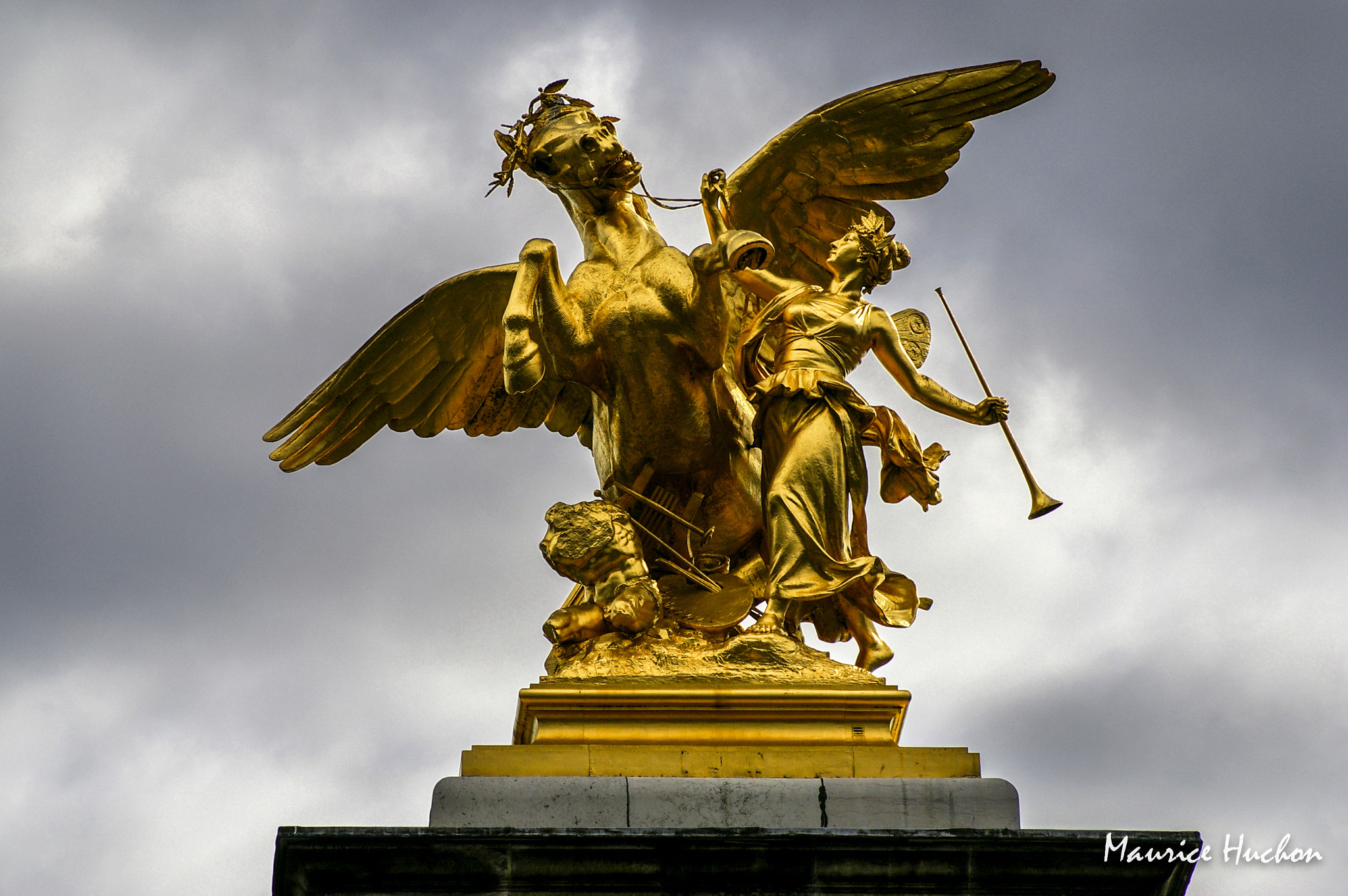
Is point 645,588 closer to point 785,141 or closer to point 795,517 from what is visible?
point 795,517

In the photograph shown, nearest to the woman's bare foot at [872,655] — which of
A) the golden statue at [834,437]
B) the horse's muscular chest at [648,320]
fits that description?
the golden statue at [834,437]

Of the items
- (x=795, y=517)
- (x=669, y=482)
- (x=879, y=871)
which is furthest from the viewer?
(x=669, y=482)

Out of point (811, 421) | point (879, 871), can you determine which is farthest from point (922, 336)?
point (879, 871)

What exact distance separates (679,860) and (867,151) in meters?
5.33

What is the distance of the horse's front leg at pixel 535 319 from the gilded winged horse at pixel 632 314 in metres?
0.01

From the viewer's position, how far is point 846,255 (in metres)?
11.5

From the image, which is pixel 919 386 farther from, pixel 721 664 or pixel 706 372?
pixel 721 664

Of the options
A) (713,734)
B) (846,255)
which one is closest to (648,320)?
(846,255)

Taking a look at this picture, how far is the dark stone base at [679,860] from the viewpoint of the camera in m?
8.86

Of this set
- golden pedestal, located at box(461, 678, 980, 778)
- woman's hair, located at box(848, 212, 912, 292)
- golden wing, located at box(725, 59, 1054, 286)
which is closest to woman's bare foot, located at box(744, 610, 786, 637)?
golden pedestal, located at box(461, 678, 980, 778)

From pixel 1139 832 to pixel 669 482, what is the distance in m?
3.89

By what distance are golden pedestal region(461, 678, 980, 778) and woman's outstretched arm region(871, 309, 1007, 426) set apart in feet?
5.82

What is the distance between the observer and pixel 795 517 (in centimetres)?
1080

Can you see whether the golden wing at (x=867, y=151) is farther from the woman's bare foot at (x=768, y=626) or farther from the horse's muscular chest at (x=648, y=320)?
the woman's bare foot at (x=768, y=626)
